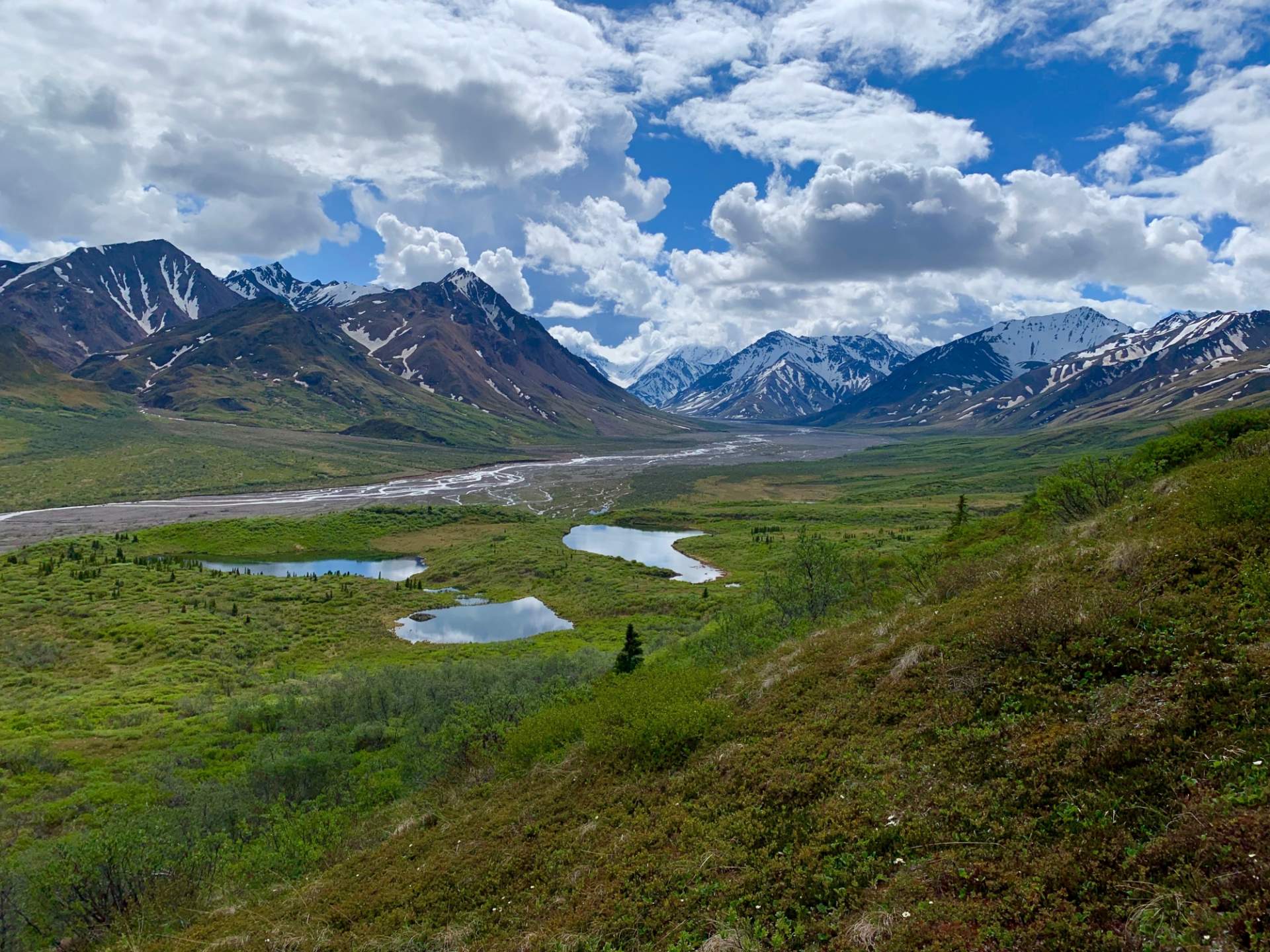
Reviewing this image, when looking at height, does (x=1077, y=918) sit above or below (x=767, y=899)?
above

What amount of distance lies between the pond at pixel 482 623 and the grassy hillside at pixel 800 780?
109 feet

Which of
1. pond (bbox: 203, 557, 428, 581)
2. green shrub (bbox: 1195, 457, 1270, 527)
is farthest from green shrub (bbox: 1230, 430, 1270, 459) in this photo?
pond (bbox: 203, 557, 428, 581)

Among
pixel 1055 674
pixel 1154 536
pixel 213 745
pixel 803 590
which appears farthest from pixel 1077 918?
pixel 213 745

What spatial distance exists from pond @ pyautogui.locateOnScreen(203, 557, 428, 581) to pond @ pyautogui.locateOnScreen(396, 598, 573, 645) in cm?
2395

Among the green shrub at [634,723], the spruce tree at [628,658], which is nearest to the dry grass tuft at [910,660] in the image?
the green shrub at [634,723]

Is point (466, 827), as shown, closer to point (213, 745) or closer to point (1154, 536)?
point (1154, 536)

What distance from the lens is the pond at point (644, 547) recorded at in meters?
110

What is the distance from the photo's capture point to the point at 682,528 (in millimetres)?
151375

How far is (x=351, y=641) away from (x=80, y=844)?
53.9m

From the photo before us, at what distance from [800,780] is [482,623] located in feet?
245

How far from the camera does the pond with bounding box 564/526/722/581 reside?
4343 inches

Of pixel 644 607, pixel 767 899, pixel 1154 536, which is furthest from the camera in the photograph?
pixel 644 607

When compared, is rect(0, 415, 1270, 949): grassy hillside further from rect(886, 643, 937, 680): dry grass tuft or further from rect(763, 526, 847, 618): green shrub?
rect(763, 526, 847, 618): green shrub

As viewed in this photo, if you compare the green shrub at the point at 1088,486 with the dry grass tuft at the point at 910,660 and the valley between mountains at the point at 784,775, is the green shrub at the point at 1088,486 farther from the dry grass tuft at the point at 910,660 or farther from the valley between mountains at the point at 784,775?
the dry grass tuft at the point at 910,660
